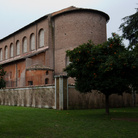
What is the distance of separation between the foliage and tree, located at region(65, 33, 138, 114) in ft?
30.9

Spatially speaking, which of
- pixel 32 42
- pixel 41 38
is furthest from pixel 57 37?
pixel 32 42

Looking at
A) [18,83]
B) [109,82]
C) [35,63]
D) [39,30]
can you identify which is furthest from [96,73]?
[39,30]

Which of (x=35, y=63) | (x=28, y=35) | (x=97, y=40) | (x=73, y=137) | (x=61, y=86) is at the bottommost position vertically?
(x=73, y=137)

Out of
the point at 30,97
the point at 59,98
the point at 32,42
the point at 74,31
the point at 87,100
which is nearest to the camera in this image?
the point at 59,98

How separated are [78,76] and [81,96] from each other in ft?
19.7

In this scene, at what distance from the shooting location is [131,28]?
2130 cm

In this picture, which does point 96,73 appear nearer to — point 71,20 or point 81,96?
point 81,96

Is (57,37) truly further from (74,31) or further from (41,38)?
(41,38)

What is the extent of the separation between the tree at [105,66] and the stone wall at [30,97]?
5.81 m

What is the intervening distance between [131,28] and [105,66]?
12.0 meters

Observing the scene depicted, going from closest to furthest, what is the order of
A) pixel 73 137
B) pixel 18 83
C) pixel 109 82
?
pixel 73 137 → pixel 109 82 → pixel 18 83

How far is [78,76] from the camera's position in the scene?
40.3 ft

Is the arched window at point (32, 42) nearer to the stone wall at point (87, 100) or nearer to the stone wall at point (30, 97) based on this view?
the stone wall at point (30, 97)

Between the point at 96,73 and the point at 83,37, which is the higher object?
the point at 83,37
